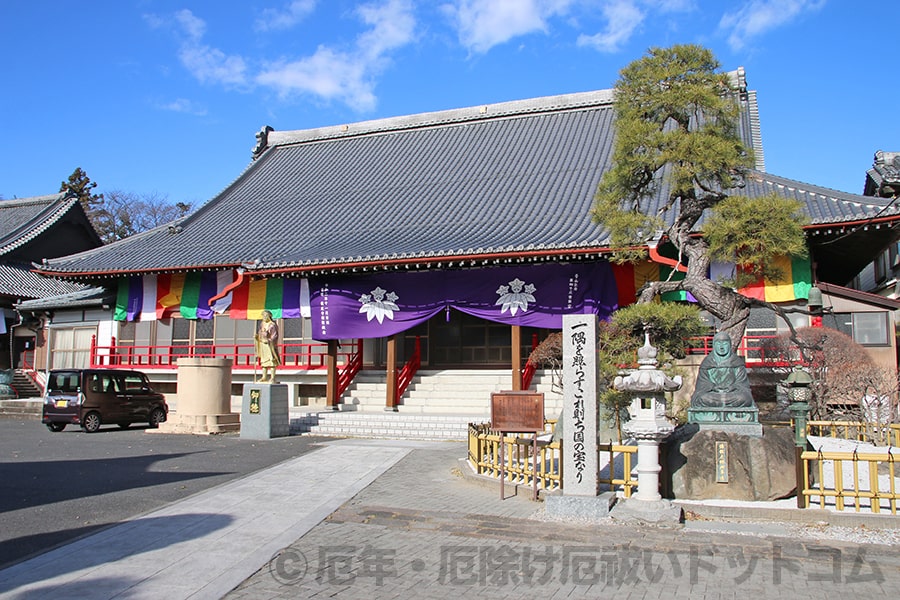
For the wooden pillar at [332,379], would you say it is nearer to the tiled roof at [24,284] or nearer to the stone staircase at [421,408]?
the stone staircase at [421,408]

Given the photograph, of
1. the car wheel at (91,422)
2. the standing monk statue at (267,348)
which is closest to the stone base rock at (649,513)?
the standing monk statue at (267,348)

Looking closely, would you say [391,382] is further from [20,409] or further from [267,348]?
[20,409]

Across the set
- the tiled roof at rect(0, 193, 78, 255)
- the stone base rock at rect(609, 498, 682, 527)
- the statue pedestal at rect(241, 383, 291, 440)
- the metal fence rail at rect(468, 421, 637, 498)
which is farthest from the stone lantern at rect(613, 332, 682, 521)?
the tiled roof at rect(0, 193, 78, 255)

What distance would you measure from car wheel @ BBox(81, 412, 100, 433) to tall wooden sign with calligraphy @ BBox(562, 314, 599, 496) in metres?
13.5

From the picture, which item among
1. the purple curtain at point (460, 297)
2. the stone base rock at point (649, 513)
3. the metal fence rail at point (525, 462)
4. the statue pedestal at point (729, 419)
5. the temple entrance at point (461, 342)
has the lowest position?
the stone base rock at point (649, 513)

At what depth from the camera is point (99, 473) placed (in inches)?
414

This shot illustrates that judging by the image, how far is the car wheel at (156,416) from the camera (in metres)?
18.6

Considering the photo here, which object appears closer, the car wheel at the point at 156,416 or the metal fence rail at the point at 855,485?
the metal fence rail at the point at 855,485

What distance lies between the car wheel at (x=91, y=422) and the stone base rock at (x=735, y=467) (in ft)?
46.3

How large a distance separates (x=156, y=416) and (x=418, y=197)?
33.4ft

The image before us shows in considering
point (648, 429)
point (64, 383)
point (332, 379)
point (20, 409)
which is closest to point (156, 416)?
point (64, 383)

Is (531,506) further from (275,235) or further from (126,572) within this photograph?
(275,235)

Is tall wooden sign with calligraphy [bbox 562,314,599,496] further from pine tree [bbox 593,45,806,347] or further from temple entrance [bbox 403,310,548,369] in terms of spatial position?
temple entrance [bbox 403,310,548,369]

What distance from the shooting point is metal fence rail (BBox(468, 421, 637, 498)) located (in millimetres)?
8016
